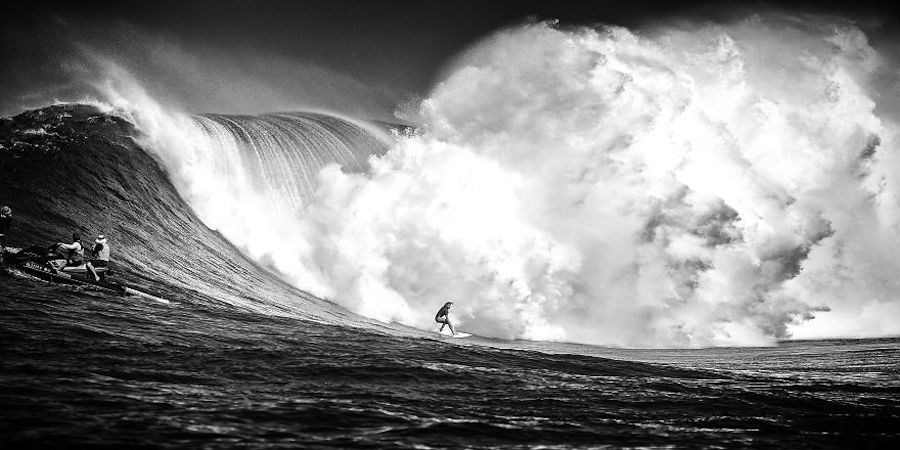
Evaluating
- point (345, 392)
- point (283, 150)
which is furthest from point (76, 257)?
point (283, 150)

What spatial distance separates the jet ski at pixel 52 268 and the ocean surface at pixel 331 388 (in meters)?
0.26

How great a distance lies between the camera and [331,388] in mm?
5723

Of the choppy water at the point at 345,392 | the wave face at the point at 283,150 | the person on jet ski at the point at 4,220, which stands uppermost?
the wave face at the point at 283,150

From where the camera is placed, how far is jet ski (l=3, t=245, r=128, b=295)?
912 centimetres

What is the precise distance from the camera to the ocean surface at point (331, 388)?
4.33m

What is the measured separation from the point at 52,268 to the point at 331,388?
6223 millimetres

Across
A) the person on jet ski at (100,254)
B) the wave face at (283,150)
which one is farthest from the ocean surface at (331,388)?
the wave face at (283,150)

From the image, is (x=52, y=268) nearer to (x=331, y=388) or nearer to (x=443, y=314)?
(x=331, y=388)

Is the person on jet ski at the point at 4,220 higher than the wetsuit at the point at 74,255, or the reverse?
the person on jet ski at the point at 4,220

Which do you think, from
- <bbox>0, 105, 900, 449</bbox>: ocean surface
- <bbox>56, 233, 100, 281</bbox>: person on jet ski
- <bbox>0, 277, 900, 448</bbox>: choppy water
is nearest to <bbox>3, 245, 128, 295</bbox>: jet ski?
<bbox>56, 233, 100, 281</bbox>: person on jet ski

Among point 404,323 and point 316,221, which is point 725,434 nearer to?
point 404,323

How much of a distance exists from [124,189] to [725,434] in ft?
47.9

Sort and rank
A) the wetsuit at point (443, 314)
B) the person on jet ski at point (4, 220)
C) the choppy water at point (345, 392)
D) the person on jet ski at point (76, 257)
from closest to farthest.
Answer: the choppy water at point (345, 392), the person on jet ski at point (76, 257), the person on jet ski at point (4, 220), the wetsuit at point (443, 314)

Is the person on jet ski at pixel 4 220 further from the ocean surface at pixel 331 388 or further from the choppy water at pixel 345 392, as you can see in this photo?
the choppy water at pixel 345 392
